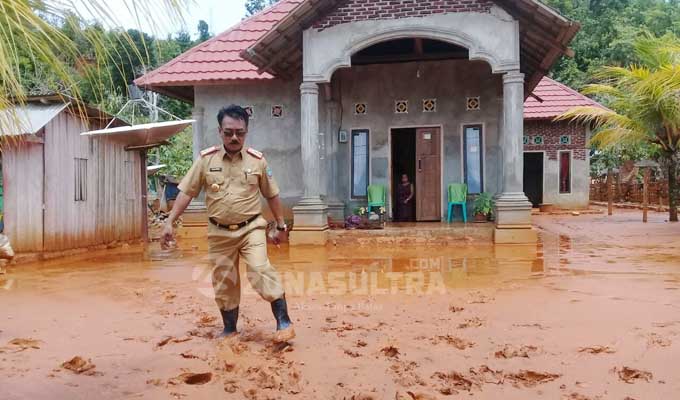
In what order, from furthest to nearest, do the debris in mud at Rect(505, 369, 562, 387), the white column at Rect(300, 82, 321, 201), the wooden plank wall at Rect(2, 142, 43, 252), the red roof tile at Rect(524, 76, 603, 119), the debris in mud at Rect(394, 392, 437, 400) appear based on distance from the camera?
1. the red roof tile at Rect(524, 76, 603, 119)
2. the white column at Rect(300, 82, 321, 201)
3. the wooden plank wall at Rect(2, 142, 43, 252)
4. the debris in mud at Rect(505, 369, 562, 387)
5. the debris in mud at Rect(394, 392, 437, 400)

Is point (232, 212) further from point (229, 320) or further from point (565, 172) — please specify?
point (565, 172)

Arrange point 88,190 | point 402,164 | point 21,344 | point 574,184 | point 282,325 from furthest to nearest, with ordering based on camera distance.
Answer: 1. point 574,184
2. point 402,164
3. point 88,190
4. point 21,344
5. point 282,325

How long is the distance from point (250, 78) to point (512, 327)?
31.3ft

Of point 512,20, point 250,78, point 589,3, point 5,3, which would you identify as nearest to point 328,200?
point 250,78

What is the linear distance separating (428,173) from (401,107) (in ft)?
5.22

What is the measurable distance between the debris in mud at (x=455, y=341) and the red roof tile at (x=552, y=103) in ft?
56.0

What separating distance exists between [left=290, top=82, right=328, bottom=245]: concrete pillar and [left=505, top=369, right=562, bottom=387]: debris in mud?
25.4ft

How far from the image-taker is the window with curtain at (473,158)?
42.2 ft

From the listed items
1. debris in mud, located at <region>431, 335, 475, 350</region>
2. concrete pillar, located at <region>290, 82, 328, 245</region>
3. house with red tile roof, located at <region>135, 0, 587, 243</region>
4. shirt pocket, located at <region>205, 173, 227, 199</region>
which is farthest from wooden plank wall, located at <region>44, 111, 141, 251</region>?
debris in mud, located at <region>431, 335, 475, 350</region>

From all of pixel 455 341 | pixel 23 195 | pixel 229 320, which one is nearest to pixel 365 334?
pixel 455 341

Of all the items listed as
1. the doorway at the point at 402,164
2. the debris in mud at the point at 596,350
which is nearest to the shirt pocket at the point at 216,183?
the debris in mud at the point at 596,350

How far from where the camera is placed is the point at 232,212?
4.27 metres

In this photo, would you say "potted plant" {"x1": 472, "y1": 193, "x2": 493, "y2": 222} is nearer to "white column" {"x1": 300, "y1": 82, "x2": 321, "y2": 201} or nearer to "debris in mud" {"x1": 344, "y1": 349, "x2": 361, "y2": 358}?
"white column" {"x1": 300, "y1": 82, "x2": 321, "y2": 201}

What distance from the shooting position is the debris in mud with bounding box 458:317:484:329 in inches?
184
